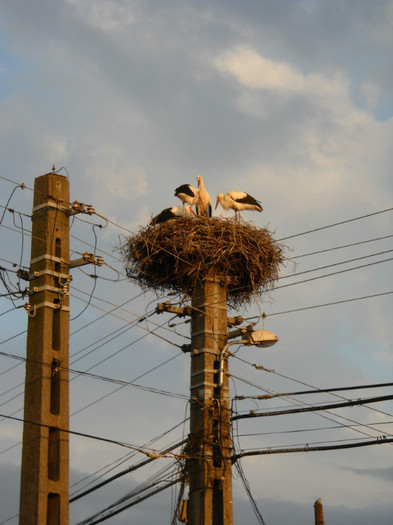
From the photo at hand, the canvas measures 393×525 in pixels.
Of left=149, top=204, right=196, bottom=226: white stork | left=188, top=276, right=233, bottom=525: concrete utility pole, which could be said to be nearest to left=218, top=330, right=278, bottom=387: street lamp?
left=188, top=276, right=233, bottom=525: concrete utility pole

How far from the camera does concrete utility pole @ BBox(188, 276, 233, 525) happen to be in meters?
15.6

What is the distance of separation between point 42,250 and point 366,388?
500cm

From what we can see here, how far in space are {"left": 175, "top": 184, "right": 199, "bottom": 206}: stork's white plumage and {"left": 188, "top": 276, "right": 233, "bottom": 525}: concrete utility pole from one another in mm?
4436

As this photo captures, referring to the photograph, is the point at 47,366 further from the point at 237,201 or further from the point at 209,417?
the point at 237,201

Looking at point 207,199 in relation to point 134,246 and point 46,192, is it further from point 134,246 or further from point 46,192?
point 46,192

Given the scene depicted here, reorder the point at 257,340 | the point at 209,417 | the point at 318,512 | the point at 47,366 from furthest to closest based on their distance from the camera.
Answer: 1. the point at 318,512
2. the point at 257,340
3. the point at 209,417
4. the point at 47,366

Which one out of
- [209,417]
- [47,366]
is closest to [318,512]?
[209,417]

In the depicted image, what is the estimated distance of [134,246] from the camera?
61.4ft

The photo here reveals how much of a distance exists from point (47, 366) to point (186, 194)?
9435 mm

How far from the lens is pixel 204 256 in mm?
17719

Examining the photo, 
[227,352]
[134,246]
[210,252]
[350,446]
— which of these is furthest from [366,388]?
[134,246]

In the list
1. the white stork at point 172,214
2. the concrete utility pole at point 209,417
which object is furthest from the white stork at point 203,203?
the concrete utility pole at point 209,417

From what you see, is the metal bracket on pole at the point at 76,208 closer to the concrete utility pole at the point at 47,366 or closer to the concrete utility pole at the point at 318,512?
the concrete utility pole at the point at 47,366

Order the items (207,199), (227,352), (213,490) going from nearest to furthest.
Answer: (213,490), (227,352), (207,199)
